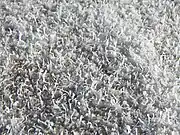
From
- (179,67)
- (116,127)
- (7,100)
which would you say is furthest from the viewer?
(179,67)

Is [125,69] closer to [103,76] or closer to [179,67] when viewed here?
[103,76]

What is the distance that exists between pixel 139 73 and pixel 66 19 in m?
1.22

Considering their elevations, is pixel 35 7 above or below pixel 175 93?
above

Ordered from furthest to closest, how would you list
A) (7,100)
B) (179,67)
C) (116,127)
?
1. (179,67)
2. (7,100)
3. (116,127)

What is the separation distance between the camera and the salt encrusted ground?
13.6 feet

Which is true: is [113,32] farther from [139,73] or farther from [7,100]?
[7,100]

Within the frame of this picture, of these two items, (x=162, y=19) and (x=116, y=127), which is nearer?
(x=116, y=127)

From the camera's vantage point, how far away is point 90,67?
180 inches

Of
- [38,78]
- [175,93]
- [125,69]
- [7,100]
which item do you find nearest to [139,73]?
[125,69]

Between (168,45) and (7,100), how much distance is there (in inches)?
81.4

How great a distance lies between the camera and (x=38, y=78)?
4547mm

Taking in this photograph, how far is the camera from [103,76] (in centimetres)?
455

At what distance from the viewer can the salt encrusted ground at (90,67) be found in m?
4.13

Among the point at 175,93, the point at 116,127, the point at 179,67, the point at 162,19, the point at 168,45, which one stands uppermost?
the point at 162,19
